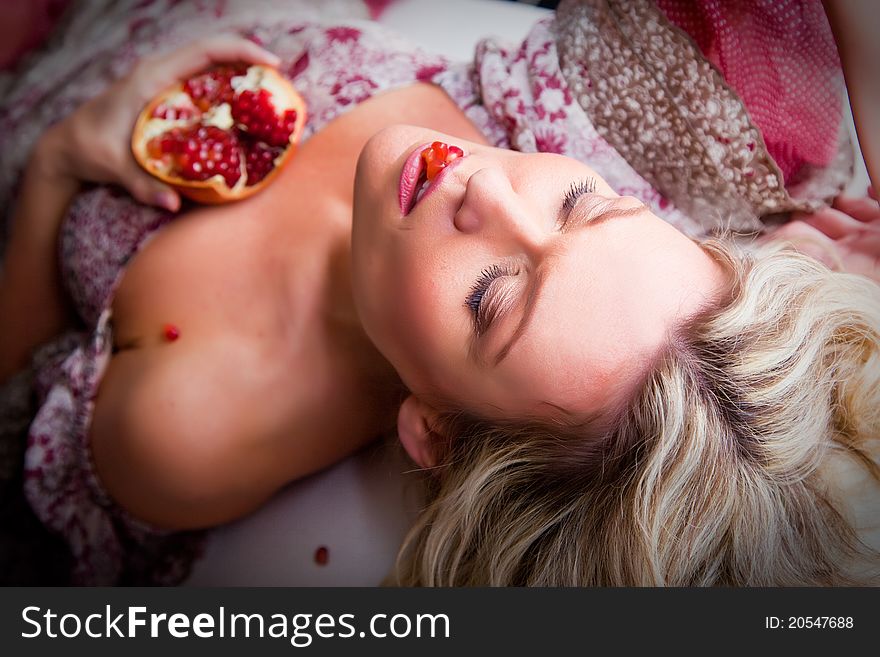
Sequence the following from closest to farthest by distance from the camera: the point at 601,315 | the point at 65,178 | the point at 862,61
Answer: the point at 601,315 → the point at 862,61 → the point at 65,178

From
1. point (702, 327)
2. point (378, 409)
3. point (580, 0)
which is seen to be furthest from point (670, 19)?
point (378, 409)

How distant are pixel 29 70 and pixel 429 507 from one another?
65 centimetres

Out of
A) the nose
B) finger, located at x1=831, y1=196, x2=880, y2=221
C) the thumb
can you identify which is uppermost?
the nose

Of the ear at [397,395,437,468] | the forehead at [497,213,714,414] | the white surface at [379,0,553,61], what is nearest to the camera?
the forehead at [497,213,714,414]

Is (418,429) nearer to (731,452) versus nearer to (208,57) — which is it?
(731,452)

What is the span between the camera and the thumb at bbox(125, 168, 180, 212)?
0.68 m

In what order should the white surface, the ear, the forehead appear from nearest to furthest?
the forehead
the ear
the white surface

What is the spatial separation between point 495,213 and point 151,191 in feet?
1.18

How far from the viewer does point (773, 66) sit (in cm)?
64

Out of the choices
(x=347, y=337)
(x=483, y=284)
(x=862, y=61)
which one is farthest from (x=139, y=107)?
(x=862, y=61)

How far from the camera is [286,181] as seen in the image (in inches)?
27.3

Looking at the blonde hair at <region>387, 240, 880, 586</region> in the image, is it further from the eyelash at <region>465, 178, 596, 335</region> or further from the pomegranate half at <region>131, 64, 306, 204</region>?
the pomegranate half at <region>131, 64, 306, 204</region>

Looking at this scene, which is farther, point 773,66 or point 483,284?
point 773,66

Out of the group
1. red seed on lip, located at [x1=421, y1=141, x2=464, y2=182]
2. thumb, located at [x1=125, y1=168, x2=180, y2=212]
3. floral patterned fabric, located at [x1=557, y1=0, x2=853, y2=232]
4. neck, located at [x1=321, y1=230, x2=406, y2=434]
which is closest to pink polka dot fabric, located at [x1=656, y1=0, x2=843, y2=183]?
floral patterned fabric, located at [x1=557, y1=0, x2=853, y2=232]
